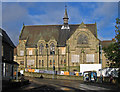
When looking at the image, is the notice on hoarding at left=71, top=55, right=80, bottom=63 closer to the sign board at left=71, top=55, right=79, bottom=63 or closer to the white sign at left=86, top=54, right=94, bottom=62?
the sign board at left=71, top=55, right=79, bottom=63

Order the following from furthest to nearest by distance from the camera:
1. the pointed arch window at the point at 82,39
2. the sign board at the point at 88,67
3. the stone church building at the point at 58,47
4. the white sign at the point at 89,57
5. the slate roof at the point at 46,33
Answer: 1. the slate roof at the point at 46,33
2. the pointed arch window at the point at 82,39
3. the stone church building at the point at 58,47
4. the white sign at the point at 89,57
5. the sign board at the point at 88,67

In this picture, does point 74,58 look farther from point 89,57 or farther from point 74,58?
point 89,57

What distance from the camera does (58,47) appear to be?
247 ft

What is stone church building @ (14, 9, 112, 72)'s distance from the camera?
71.8 meters

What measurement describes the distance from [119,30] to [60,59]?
4407cm

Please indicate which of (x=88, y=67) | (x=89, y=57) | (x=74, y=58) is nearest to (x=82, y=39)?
(x=89, y=57)

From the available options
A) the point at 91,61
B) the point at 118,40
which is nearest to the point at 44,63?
the point at 91,61

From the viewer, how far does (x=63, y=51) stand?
75250 mm

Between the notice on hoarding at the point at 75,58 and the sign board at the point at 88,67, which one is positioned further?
the notice on hoarding at the point at 75,58

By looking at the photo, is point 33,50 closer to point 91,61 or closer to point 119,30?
point 91,61

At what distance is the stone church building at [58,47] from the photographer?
7181 cm

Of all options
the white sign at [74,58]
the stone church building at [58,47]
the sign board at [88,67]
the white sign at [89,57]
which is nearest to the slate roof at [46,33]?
the stone church building at [58,47]

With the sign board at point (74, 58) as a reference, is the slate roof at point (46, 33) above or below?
above

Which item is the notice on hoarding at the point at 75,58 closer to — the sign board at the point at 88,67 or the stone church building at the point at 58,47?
the stone church building at the point at 58,47
